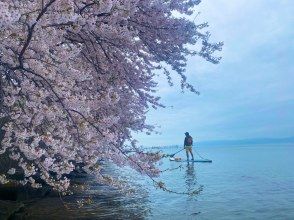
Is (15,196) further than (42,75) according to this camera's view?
Yes

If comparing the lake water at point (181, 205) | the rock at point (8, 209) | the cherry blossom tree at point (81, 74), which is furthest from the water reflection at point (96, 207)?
the cherry blossom tree at point (81, 74)

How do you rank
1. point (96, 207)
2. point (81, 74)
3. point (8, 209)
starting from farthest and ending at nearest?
point (96, 207) → point (8, 209) → point (81, 74)

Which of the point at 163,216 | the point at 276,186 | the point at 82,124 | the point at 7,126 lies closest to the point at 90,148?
the point at 82,124

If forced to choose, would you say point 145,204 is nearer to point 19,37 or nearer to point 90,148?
point 90,148

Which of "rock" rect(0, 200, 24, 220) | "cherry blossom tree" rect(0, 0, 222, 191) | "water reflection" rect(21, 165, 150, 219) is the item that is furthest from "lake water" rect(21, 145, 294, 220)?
"cherry blossom tree" rect(0, 0, 222, 191)

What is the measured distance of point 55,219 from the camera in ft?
38.6

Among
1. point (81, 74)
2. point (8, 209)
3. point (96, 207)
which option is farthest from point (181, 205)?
point (81, 74)

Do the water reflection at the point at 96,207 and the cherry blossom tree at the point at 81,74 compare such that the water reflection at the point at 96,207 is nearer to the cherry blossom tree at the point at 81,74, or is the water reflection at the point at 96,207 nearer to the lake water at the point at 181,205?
the lake water at the point at 181,205

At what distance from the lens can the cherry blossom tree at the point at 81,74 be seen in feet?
17.3

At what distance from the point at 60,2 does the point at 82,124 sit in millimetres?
1948

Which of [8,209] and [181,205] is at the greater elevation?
[8,209]

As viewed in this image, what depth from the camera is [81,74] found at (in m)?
5.61

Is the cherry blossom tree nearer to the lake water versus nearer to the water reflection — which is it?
the lake water

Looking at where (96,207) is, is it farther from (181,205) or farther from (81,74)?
(81,74)
